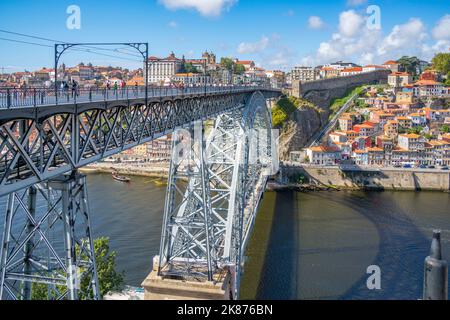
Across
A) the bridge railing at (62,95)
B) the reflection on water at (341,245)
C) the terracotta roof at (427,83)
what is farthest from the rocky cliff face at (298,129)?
the bridge railing at (62,95)

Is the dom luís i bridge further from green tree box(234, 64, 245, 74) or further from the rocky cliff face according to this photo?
green tree box(234, 64, 245, 74)

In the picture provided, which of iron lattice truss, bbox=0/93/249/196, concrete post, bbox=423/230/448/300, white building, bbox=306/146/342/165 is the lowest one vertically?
white building, bbox=306/146/342/165

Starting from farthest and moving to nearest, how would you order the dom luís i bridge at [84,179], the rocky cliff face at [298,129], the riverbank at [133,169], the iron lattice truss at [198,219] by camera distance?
the rocky cliff face at [298,129] → the riverbank at [133,169] → the iron lattice truss at [198,219] → the dom luís i bridge at [84,179]

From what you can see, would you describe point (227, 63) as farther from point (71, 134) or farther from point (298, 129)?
point (71, 134)

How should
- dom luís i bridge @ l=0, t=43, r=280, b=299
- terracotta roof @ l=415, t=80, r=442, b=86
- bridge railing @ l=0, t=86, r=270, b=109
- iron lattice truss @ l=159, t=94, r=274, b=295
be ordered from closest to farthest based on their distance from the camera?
1. bridge railing @ l=0, t=86, r=270, b=109
2. dom luís i bridge @ l=0, t=43, r=280, b=299
3. iron lattice truss @ l=159, t=94, r=274, b=295
4. terracotta roof @ l=415, t=80, r=442, b=86

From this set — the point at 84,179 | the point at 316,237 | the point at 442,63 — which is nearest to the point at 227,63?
the point at 442,63

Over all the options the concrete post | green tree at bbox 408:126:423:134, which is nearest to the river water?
green tree at bbox 408:126:423:134

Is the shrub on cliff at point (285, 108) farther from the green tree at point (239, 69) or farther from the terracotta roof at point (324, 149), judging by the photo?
the green tree at point (239, 69)
